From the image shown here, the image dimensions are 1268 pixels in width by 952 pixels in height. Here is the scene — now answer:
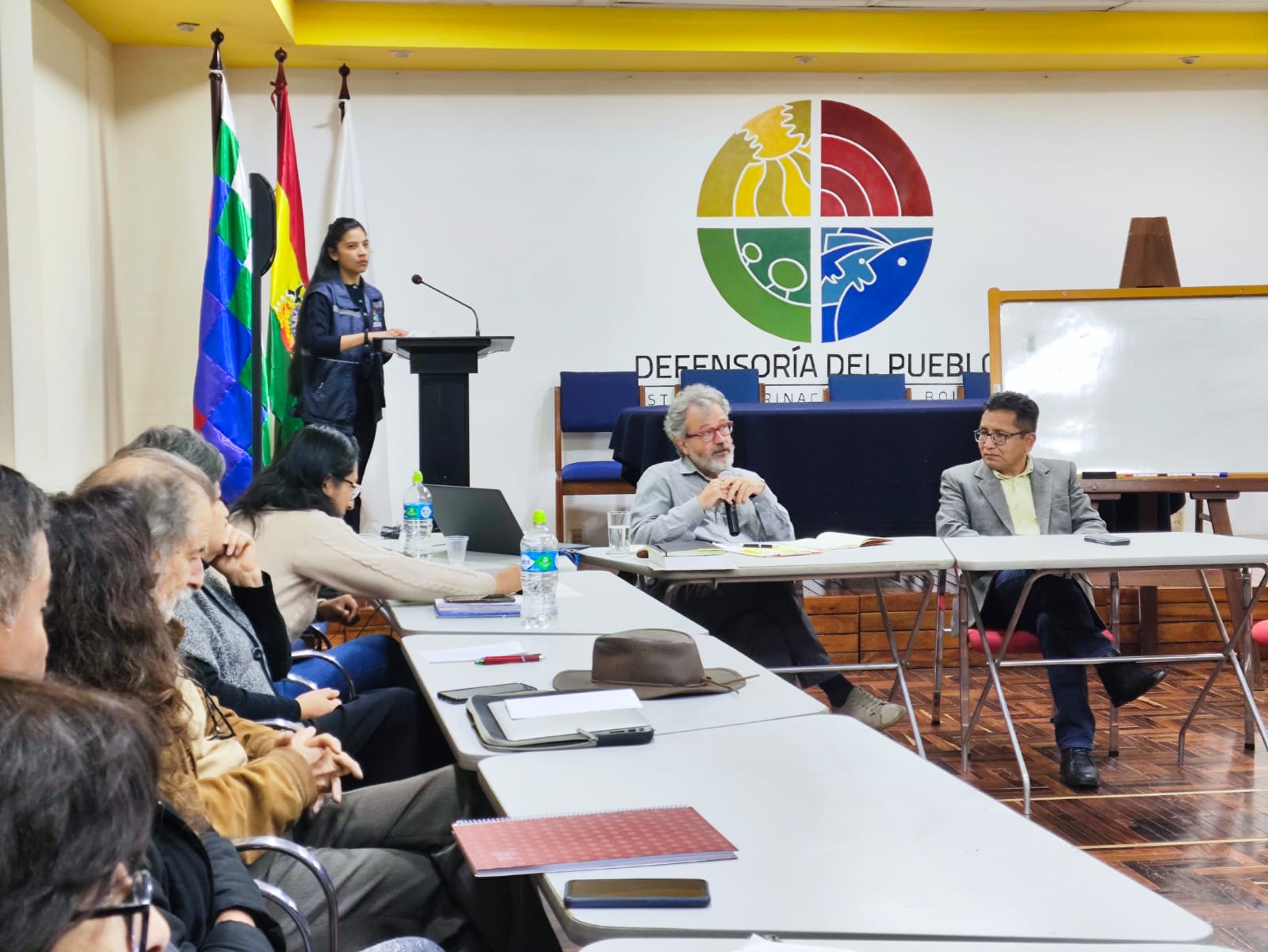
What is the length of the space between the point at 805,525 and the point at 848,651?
1.96 feet

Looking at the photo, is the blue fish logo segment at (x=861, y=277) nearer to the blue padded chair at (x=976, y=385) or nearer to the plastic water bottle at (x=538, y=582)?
the blue padded chair at (x=976, y=385)

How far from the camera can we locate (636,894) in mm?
1146

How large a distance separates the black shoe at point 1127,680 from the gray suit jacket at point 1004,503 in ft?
1.91

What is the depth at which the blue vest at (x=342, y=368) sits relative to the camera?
5891mm

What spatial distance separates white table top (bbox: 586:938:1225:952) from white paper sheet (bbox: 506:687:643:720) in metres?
0.77

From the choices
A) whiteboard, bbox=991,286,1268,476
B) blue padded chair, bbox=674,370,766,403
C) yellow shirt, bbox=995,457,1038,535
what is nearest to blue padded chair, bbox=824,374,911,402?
blue padded chair, bbox=674,370,766,403

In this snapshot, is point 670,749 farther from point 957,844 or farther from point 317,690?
point 317,690

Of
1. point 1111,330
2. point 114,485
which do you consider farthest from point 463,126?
point 114,485

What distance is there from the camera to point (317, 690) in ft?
8.20

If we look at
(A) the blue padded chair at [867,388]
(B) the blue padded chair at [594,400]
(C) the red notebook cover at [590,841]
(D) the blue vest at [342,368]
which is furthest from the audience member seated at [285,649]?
(A) the blue padded chair at [867,388]

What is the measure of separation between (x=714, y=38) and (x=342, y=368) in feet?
9.65

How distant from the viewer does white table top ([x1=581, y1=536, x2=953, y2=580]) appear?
10.9 ft

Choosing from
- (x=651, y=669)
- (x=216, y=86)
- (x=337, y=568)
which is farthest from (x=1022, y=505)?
(x=216, y=86)

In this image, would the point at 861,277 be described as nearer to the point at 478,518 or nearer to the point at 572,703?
the point at 478,518
